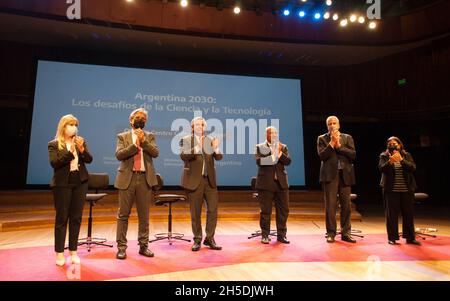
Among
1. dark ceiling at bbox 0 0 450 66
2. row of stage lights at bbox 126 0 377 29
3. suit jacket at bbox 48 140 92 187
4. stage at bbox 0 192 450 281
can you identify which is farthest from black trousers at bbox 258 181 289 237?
dark ceiling at bbox 0 0 450 66

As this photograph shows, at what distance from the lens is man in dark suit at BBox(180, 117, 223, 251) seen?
3848mm

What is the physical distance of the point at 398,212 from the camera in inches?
167

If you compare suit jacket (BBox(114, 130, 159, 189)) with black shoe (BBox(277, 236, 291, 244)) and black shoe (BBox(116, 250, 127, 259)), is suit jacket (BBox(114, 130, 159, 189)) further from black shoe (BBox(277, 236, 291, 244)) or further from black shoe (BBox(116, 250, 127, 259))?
black shoe (BBox(277, 236, 291, 244))

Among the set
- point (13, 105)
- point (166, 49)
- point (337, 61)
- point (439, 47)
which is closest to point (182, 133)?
point (166, 49)

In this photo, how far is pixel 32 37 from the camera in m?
7.61

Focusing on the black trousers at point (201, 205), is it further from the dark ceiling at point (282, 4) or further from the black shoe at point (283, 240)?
the dark ceiling at point (282, 4)

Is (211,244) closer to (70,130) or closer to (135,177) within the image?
(135,177)

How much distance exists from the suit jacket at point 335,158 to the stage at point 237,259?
0.83 metres

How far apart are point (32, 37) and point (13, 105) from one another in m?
→ 1.60

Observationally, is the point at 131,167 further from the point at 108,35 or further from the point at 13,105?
the point at 13,105

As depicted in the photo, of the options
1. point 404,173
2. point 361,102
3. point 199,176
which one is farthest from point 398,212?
point 361,102

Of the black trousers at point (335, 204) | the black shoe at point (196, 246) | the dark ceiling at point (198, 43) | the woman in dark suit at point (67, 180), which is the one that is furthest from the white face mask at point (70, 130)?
the dark ceiling at point (198, 43)

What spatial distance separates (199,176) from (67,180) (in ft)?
4.58
